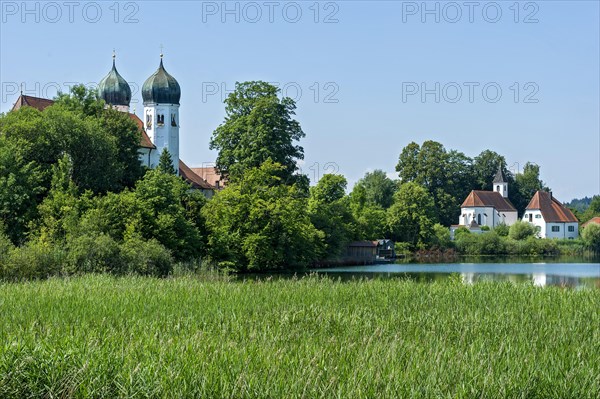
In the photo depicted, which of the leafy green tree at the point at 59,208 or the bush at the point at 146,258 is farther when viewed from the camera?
the leafy green tree at the point at 59,208

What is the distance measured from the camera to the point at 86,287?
2031 cm

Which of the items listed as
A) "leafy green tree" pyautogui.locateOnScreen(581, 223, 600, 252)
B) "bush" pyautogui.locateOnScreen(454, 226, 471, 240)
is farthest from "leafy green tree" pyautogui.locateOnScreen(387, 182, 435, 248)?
"leafy green tree" pyautogui.locateOnScreen(581, 223, 600, 252)

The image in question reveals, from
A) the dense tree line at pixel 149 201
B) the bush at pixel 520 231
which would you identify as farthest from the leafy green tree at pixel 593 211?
the dense tree line at pixel 149 201

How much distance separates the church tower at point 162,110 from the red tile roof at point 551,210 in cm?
4883

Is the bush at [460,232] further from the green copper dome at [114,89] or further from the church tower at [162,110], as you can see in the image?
the green copper dome at [114,89]

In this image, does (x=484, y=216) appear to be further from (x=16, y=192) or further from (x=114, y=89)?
(x=16, y=192)

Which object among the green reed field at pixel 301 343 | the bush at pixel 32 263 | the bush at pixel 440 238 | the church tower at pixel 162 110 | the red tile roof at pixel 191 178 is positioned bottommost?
the green reed field at pixel 301 343

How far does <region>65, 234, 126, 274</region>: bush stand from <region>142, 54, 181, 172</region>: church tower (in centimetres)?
4517

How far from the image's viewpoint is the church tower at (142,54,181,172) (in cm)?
7731

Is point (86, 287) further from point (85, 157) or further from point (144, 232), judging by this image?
point (85, 157)

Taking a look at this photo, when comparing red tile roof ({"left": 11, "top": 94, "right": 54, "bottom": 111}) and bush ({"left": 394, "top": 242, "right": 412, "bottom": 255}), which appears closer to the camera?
red tile roof ({"left": 11, "top": 94, "right": 54, "bottom": 111})

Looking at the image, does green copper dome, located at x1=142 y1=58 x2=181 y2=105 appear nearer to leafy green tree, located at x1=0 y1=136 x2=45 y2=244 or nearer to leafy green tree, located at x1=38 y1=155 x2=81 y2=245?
leafy green tree, located at x1=38 y1=155 x2=81 y2=245

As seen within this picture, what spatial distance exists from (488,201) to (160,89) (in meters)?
46.8

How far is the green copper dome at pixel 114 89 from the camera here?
7581 cm
